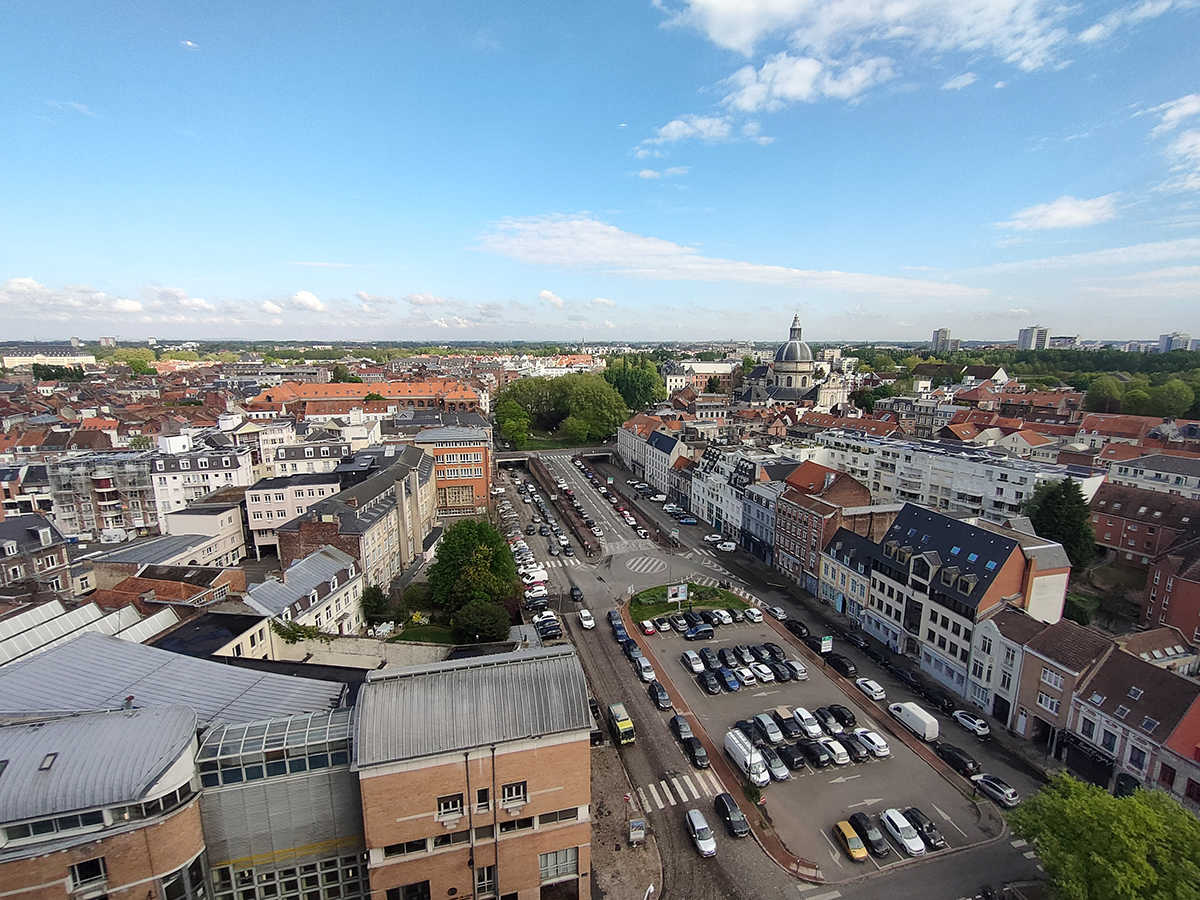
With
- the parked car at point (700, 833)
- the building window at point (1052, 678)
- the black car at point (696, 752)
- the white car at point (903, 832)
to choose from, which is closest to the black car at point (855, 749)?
the white car at point (903, 832)

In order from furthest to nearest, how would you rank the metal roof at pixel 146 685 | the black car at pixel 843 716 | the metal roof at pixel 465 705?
the black car at pixel 843 716 → the metal roof at pixel 146 685 → the metal roof at pixel 465 705

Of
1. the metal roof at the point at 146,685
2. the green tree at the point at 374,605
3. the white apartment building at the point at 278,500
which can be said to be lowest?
the green tree at the point at 374,605

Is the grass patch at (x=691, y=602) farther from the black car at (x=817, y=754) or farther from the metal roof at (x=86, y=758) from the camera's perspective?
the metal roof at (x=86, y=758)

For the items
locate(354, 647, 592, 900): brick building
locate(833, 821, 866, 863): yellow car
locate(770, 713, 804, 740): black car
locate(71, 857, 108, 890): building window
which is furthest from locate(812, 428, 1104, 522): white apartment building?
locate(71, 857, 108, 890): building window

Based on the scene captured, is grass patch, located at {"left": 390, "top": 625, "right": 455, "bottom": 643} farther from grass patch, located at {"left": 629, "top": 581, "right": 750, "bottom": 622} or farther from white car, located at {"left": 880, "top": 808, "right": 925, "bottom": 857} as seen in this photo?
white car, located at {"left": 880, "top": 808, "right": 925, "bottom": 857}

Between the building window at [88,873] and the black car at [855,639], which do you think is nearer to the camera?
the building window at [88,873]

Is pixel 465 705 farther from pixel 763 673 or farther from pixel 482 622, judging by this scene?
Result: pixel 763 673

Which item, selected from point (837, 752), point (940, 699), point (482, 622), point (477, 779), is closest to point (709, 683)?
point (837, 752)
